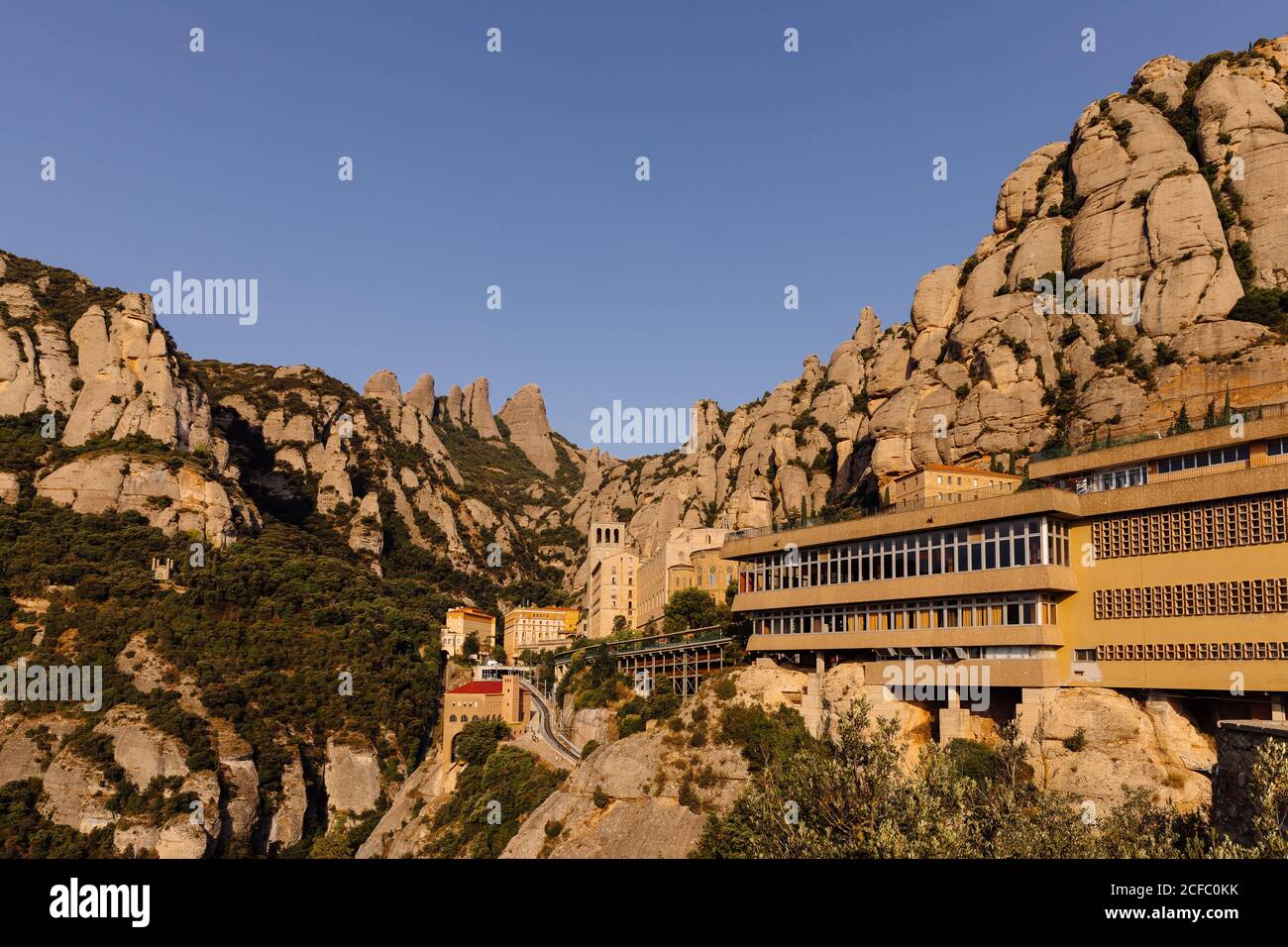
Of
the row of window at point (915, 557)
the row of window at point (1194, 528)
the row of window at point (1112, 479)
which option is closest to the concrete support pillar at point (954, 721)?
the row of window at point (915, 557)

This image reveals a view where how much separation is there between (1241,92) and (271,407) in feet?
575

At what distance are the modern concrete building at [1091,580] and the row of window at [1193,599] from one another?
57 millimetres

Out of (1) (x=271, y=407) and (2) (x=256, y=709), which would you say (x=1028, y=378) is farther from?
(1) (x=271, y=407)

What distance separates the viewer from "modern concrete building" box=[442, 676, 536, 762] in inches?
3762

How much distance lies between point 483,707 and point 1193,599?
73.3 meters

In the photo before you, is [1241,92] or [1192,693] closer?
[1192,693]

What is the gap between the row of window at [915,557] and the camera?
45.5 metres

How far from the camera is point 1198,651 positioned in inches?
1599

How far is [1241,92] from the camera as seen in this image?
292 ft

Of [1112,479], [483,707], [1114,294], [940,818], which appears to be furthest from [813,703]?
[483,707]

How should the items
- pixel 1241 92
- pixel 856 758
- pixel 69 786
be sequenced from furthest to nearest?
pixel 1241 92
pixel 69 786
pixel 856 758
